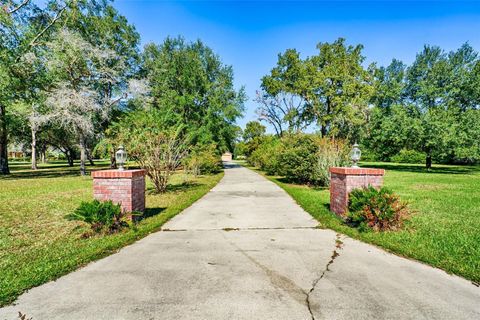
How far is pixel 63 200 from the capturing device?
29.8 feet

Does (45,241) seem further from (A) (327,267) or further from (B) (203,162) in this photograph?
(B) (203,162)

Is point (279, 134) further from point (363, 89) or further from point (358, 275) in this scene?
point (358, 275)

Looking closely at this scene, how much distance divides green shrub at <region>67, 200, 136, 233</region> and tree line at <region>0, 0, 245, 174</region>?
465 cm

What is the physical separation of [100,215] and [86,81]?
18.4m

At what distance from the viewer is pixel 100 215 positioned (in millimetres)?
4988

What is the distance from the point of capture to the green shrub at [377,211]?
5.16 meters

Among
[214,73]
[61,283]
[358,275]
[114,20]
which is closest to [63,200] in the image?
[61,283]

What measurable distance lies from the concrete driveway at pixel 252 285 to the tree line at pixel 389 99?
1934cm

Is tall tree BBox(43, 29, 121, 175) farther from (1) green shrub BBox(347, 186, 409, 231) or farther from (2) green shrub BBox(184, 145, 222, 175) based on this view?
(1) green shrub BBox(347, 186, 409, 231)

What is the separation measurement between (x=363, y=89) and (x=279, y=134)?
11829 millimetres

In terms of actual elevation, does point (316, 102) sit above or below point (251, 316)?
above

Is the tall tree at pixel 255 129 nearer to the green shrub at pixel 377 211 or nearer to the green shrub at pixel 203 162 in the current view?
the green shrub at pixel 203 162

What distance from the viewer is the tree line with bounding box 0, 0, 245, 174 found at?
45.9 feet

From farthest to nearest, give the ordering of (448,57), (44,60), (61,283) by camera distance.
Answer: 1. (448,57)
2. (44,60)
3. (61,283)
